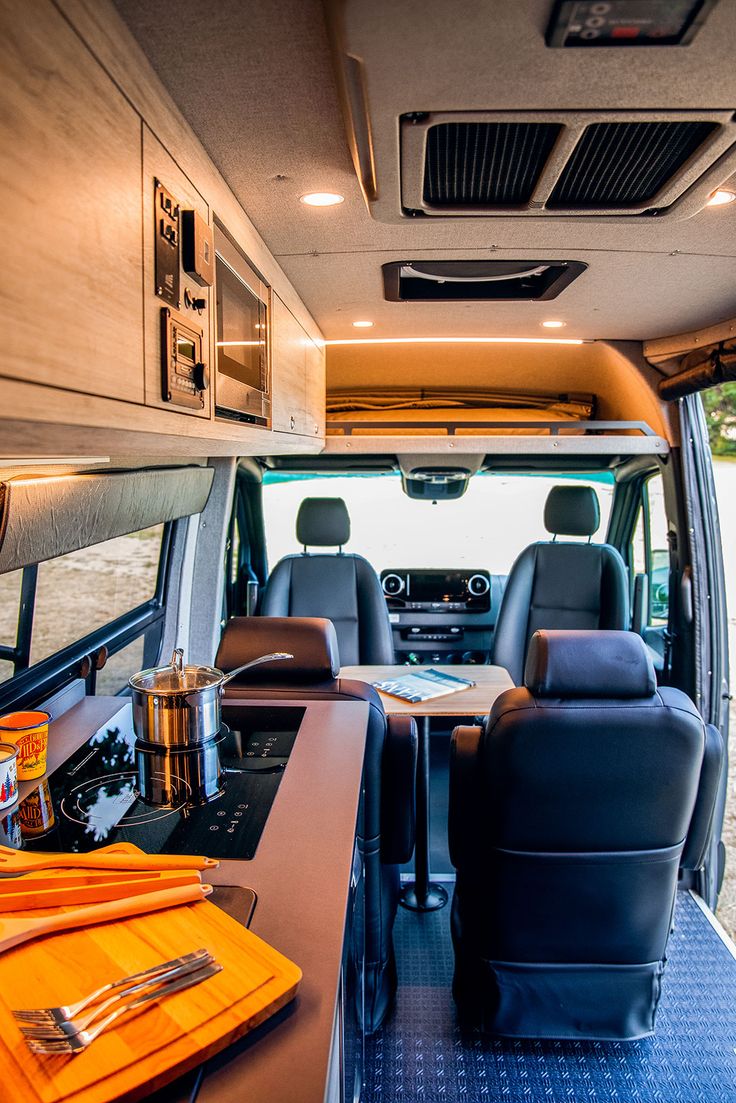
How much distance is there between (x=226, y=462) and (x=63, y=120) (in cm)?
276

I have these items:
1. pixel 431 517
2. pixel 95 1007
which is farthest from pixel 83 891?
pixel 431 517

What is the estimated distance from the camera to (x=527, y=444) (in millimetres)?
3527

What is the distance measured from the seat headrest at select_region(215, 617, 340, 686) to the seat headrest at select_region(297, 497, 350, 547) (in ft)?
5.15

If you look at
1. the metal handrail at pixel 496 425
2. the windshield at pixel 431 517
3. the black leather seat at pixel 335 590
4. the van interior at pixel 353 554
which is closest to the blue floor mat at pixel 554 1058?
the van interior at pixel 353 554

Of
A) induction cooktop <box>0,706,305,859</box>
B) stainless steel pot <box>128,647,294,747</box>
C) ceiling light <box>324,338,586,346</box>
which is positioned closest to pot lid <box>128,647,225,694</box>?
stainless steel pot <box>128,647,294,747</box>

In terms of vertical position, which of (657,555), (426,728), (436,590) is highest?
(657,555)

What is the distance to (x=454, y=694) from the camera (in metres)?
3.19

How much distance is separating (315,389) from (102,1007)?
8.28 feet

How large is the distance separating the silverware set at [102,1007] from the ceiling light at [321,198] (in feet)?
4.93

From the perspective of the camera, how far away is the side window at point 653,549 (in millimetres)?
3961

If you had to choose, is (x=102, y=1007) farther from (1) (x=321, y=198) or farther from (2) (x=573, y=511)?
(2) (x=573, y=511)

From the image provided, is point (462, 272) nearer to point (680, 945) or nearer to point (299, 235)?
point (299, 235)

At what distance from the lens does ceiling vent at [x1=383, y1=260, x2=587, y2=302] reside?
224 centimetres

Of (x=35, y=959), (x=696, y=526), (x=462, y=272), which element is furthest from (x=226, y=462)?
(x=35, y=959)
